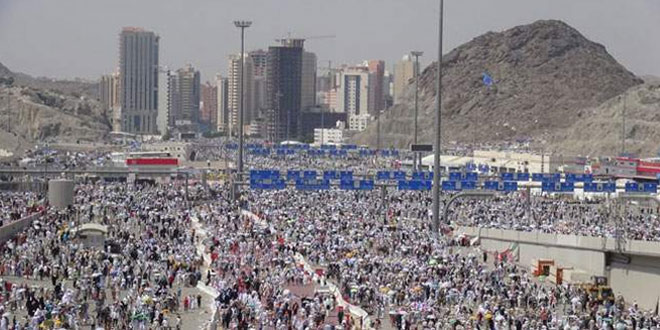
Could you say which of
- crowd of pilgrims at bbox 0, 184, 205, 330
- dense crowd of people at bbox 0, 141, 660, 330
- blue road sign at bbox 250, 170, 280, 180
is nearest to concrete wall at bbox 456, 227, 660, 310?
dense crowd of people at bbox 0, 141, 660, 330

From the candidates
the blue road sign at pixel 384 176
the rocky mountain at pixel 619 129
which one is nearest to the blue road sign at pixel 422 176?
the blue road sign at pixel 384 176

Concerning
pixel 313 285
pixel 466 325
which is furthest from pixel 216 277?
pixel 466 325

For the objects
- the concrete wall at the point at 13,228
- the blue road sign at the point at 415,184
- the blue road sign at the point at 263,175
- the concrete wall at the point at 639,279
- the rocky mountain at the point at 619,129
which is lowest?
the concrete wall at the point at 639,279

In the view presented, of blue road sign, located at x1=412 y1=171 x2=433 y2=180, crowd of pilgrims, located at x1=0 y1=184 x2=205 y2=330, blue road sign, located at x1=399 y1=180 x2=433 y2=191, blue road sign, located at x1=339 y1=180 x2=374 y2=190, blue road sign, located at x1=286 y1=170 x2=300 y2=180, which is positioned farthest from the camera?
→ blue road sign, located at x1=412 y1=171 x2=433 y2=180

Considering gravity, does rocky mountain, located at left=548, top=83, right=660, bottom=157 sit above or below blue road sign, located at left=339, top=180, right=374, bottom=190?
above

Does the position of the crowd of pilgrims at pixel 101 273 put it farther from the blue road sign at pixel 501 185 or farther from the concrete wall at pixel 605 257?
the blue road sign at pixel 501 185

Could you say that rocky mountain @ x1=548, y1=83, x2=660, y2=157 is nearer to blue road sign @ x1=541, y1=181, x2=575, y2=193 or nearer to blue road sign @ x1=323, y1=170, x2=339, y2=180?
blue road sign @ x1=541, y1=181, x2=575, y2=193
